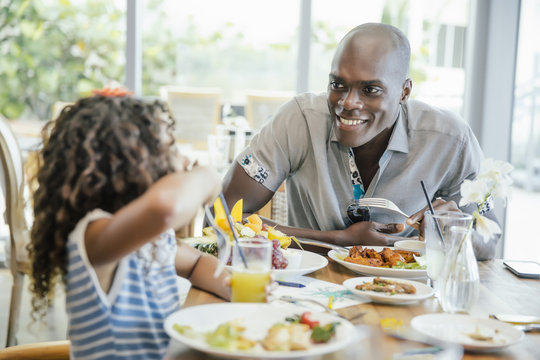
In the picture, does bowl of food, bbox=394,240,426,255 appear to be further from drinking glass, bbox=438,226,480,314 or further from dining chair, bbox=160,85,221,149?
dining chair, bbox=160,85,221,149

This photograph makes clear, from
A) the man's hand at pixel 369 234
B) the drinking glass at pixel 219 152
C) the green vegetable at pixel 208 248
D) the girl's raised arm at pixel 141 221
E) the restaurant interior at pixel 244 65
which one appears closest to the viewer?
the girl's raised arm at pixel 141 221

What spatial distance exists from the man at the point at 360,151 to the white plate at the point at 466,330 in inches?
31.4

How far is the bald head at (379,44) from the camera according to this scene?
75.9 inches

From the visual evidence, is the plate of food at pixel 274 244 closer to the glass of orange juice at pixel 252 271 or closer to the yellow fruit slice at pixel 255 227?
the yellow fruit slice at pixel 255 227

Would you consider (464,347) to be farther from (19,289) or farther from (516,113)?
(516,113)

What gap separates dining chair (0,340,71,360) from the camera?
1.24m

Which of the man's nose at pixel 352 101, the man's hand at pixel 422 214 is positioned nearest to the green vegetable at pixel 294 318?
the man's hand at pixel 422 214

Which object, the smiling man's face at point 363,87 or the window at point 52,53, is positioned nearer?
the smiling man's face at point 363,87

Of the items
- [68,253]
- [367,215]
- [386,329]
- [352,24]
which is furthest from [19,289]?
[352,24]

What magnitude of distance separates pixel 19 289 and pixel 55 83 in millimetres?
2528

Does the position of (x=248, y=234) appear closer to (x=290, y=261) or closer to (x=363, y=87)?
(x=290, y=261)

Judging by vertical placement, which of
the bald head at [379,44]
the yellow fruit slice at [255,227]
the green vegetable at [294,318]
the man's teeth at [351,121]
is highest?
the bald head at [379,44]

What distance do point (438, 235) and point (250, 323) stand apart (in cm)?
54

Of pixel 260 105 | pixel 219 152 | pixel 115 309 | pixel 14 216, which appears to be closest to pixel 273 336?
pixel 115 309
